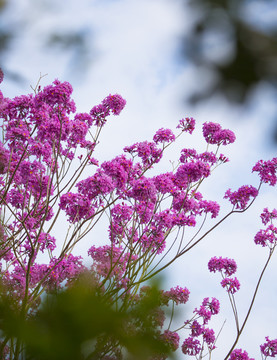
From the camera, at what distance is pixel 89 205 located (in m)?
5.53

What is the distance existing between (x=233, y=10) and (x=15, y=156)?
541 centimetres

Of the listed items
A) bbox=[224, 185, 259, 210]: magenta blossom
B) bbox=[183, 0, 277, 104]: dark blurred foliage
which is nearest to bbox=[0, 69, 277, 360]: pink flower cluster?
bbox=[224, 185, 259, 210]: magenta blossom

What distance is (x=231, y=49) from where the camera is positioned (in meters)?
1.05

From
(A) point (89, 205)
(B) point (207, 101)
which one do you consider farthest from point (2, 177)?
(B) point (207, 101)

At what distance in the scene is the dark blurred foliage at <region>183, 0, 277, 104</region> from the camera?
1.00 metres

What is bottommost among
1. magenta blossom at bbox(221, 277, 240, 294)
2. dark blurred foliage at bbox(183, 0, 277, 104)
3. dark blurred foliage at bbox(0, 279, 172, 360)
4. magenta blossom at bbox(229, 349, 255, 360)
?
dark blurred foliage at bbox(0, 279, 172, 360)

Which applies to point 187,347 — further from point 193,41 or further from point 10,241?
point 193,41

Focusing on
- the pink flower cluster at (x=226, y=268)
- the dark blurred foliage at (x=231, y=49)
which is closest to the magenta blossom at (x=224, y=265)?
the pink flower cluster at (x=226, y=268)

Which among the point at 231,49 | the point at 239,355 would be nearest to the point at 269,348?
the point at 239,355

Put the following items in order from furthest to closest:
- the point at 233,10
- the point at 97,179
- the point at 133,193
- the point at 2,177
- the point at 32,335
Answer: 1. the point at 2,177
2. the point at 133,193
3. the point at 97,179
4. the point at 233,10
5. the point at 32,335

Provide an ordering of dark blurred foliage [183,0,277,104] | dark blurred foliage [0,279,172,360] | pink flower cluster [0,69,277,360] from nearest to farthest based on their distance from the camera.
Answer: dark blurred foliage [0,279,172,360]
dark blurred foliage [183,0,277,104]
pink flower cluster [0,69,277,360]

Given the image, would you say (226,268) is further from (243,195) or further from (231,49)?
(231,49)

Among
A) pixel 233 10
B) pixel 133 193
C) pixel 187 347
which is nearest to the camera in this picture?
pixel 233 10

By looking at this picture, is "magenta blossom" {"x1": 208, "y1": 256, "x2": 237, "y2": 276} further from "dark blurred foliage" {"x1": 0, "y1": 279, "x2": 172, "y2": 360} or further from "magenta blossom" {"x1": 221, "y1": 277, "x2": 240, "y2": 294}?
"dark blurred foliage" {"x1": 0, "y1": 279, "x2": 172, "y2": 360}
